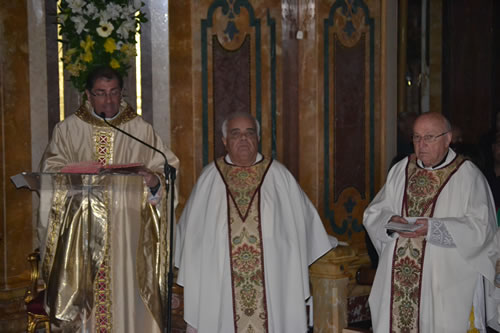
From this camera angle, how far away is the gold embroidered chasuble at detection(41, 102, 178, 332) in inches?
219

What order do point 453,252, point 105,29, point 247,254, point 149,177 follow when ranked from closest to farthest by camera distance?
point 453,252 < point 149,177 < point 247,254 < point 105,29

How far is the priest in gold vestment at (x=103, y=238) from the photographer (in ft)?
18.2

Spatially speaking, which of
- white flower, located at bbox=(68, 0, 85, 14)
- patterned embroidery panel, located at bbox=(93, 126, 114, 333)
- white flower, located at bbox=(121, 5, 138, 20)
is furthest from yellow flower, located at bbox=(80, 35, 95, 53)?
patterned embroidery panel, located at bbox=(93, 126, 114, 333)

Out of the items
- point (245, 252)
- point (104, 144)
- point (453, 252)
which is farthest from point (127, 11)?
point (453, 252)

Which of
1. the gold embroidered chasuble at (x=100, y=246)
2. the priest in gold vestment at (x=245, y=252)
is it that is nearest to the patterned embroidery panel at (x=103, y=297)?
the gold embroidered chasuble at (x=100, y=246)

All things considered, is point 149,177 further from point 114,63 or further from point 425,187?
point 425,187

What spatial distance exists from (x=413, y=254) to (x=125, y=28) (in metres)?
2.68

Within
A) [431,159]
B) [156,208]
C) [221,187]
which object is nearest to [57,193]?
[156,208]

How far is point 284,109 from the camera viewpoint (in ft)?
22.9

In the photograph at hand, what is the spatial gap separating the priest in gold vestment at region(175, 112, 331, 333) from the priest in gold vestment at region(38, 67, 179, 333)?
275 mm

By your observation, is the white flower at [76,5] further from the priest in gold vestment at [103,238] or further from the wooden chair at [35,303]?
the wooden chair at [35,303]

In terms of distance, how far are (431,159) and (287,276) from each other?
126 cm

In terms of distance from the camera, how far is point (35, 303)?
5.81 m

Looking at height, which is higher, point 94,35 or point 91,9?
point 91,9
